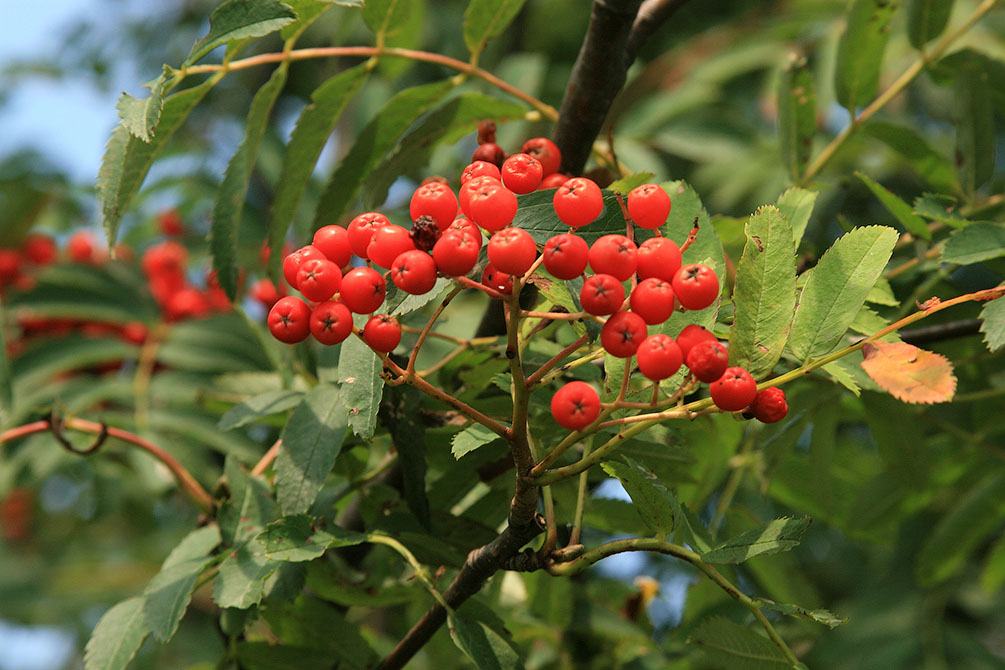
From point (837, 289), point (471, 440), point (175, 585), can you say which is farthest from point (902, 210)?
point (175, 585)

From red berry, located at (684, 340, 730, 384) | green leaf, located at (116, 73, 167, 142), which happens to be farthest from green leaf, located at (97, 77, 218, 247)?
red berry, located at (684, 340, 730, 384)

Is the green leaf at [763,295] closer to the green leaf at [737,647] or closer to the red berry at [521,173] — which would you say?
the red berry at [521,173]

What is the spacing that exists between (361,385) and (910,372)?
1.78 ft

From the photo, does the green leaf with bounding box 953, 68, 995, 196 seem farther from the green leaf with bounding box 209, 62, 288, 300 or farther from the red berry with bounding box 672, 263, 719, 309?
the green leaf with bounding box 209, 62, 288, 300

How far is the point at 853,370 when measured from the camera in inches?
43.8

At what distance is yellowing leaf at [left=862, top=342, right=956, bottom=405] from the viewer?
31.9 inches

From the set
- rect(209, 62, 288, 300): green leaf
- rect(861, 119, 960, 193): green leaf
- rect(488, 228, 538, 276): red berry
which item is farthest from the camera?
rect(861, 119, 960, 193): green leaf

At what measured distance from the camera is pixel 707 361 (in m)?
0.75

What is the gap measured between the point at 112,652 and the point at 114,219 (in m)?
0.55

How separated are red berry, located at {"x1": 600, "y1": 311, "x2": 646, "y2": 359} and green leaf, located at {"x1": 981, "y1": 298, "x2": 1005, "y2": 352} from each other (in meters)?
0.44

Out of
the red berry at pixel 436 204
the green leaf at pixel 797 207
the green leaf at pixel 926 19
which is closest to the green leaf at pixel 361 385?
the red berry at pixel 436 204

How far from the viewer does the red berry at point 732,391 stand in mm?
764

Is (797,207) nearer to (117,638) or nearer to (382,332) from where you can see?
(382,332)

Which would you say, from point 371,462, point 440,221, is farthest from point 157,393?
point 440,221
